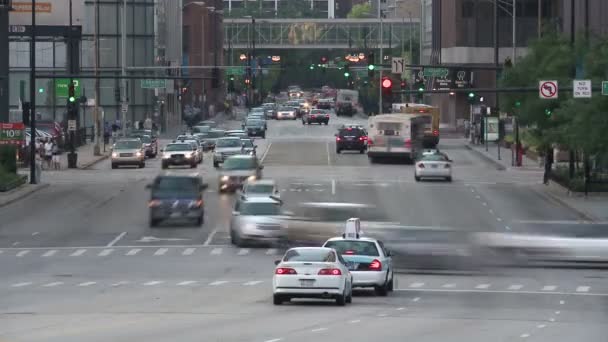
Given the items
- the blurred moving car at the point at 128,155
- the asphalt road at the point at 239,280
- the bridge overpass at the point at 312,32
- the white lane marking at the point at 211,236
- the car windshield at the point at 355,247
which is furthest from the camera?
the bridge overpass at the point at 312,32

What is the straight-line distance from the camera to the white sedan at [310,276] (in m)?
27.7

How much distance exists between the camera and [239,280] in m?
33.7

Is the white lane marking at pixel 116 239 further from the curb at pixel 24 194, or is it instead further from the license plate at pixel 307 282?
the license plate at pixel 307 282

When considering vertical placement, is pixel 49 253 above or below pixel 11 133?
below

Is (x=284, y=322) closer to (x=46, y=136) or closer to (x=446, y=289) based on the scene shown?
(x=446, y=289)

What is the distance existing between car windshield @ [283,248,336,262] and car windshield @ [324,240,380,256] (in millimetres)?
2572

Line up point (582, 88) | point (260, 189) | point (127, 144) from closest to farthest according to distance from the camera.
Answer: point (260, 189) → point (582, 88) → point (127, 144)

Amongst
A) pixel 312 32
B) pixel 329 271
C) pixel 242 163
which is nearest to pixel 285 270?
pixel 329 271

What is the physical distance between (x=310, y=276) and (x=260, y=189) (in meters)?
21.2

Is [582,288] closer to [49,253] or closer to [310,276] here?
[310,276]

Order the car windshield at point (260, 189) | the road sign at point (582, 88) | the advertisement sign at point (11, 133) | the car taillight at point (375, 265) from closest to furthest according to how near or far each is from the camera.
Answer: the car taillight at point (375, 265), the car windshield at point (260, 189), the road sign at point (582, 88), the advertisement sign at point (11, 133)

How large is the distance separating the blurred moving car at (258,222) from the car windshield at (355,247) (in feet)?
34.5

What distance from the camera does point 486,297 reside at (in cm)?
3084

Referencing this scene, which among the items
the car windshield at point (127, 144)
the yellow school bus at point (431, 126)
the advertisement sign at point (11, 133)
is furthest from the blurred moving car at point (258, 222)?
the yellow school bus at point (431, 126)
